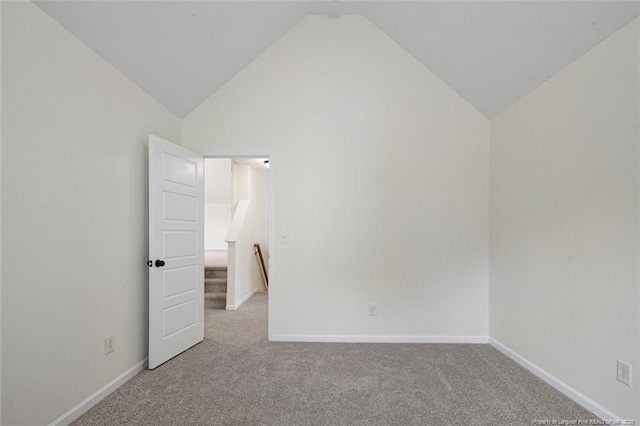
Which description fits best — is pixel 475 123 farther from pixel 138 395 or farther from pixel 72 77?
pixel 138 395

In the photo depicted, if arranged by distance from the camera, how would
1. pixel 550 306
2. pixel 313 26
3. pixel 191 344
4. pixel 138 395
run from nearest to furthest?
pixel 138 395 → pixel 550 306 → pixel 191 344 → pixel 313 26

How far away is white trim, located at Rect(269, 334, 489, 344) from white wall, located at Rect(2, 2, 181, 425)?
53.0 inches

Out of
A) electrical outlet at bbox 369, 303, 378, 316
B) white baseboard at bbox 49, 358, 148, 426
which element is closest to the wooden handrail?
electrical outlet at bbox 369, 303, 378, 316

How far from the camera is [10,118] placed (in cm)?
147

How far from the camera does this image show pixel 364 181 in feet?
9.95

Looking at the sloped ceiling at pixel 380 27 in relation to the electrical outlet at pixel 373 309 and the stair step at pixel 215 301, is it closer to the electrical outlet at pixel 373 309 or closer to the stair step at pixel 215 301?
the electrical outlet at pixel 373 309

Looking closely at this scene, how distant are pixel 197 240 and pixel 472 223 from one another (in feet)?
9.35

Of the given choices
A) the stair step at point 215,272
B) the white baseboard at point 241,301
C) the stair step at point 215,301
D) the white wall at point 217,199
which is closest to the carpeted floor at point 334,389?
the white baseboard at point 241,301

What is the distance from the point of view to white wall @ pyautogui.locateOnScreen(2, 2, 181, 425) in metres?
1.49

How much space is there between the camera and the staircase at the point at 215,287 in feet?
14.1

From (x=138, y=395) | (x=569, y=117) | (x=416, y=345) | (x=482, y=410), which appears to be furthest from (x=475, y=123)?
(x=138, y=395)

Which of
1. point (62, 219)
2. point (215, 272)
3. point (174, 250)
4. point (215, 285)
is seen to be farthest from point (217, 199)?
point (62, 219)

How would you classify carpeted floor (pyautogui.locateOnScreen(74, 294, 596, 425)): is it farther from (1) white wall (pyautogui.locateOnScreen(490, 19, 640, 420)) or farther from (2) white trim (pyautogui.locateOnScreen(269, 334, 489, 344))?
(1) white wall (pyautogui.locateOnScreen(490, 19, 640, 420))

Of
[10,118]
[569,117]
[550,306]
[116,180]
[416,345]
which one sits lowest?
[416,345]
